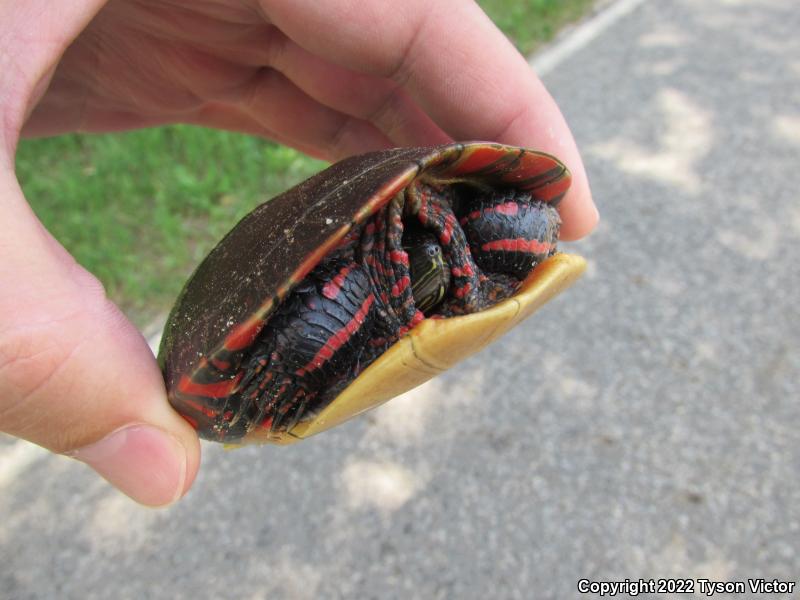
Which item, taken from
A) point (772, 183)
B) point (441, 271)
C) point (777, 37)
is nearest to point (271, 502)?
point (441, 271)

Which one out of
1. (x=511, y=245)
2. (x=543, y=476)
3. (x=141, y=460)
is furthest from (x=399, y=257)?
(x=543, y=476)

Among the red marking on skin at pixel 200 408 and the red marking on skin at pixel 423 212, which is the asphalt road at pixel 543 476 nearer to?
the red marking on skin at pixel 200 408

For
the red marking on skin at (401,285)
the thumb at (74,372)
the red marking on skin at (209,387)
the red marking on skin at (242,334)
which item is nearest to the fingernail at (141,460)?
the thumb at (74,372)

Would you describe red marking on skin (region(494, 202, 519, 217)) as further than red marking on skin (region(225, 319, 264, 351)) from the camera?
Yes

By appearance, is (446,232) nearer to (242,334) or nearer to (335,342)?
(335,342)

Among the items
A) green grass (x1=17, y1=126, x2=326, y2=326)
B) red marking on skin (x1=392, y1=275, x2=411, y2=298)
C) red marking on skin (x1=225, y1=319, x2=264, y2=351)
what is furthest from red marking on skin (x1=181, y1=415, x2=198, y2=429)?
green grass (x1=17, y1=126, x2=326, y2=326)

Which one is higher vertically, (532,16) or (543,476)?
(532,16)

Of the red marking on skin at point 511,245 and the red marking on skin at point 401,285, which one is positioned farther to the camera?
the red marking on skin at point 511,245

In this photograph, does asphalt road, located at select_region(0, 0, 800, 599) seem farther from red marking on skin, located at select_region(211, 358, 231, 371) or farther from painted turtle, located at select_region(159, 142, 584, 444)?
red marking on skin, located at select_region(211, 358, 231, 371)
